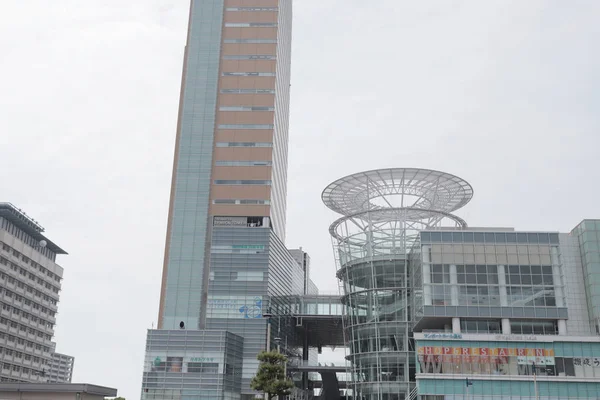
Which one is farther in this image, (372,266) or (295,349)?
(295,349)

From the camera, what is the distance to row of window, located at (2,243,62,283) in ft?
462

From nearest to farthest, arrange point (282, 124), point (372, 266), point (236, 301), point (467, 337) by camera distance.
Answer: point (467, 337)
point (372, 266)
point (236, 301)
point (282, 124)

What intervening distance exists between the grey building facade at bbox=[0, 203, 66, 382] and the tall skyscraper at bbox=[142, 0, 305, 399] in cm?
3188

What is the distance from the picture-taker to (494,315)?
9106 centimetres

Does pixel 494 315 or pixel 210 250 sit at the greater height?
pixel 210 250

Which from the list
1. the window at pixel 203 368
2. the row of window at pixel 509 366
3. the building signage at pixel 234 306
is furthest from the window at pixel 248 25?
the row of window at pixel 509 366

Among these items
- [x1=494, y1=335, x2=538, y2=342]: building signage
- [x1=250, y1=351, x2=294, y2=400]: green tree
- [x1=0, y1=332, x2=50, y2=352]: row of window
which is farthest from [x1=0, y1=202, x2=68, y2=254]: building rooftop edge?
[x1=494, y1=335, x2=538, y2=342]: building signage

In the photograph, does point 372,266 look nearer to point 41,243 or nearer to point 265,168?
point 265,168

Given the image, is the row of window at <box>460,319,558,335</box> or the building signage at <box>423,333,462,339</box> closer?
the building signage at <box>423,333,462,339</box>

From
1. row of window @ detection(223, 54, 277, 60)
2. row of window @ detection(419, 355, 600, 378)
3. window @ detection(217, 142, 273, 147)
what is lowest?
row of window @ detection(419, 355, 600, 378)

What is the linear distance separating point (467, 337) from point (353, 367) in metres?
29.2

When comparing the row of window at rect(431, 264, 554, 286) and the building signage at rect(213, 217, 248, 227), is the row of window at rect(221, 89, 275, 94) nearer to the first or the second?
the building signage at rect(213, 217, 248, 227)

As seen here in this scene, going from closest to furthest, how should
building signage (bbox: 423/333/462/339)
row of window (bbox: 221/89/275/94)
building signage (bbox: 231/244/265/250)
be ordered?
building signage (bbox: 423/333/462/339) → building signage (bbox: 231/244/265/250) → row of window (bbox: 221/89/275/94)

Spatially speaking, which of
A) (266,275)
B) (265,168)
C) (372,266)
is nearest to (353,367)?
(372,266)
